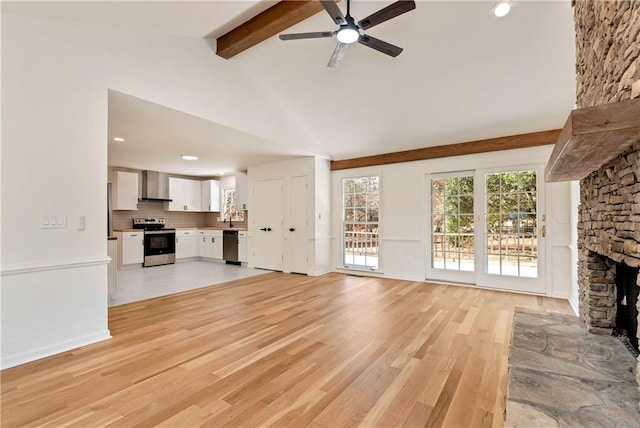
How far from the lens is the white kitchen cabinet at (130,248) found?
21.8 ft

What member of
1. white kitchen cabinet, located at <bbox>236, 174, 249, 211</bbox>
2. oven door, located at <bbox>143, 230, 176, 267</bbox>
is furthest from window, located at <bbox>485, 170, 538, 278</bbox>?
oven door, located at <bbox>143, 230, 176, 267</bbox>

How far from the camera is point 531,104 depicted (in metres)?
3.90

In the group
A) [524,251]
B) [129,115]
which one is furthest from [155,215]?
[524,251]

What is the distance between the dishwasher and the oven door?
1.30 m

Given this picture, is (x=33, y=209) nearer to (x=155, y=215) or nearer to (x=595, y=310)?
(x=595, y=310)

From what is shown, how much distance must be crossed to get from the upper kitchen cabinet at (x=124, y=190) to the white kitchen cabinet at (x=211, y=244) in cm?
182

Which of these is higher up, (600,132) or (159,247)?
(600,132)

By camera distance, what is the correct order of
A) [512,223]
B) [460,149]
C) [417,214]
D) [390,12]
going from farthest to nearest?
1. [417,214]
2. [460,149]
3. [512,223]
4. [390,12]

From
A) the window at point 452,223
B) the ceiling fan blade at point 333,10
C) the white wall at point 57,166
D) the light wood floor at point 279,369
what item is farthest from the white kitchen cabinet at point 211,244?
the ceiling fan blade at point 333,10

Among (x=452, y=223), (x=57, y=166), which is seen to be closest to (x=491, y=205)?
(x=452, y=223)

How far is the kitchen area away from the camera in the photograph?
6.37m

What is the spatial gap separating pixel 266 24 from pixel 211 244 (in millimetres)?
6235

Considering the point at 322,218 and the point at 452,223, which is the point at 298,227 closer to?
the point at 322,218

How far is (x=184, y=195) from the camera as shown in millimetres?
8328
